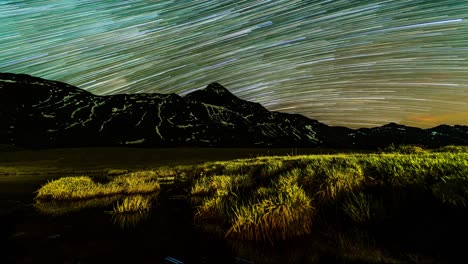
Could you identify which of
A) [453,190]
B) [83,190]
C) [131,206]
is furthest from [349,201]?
[83,190]

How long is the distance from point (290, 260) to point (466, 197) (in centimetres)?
540

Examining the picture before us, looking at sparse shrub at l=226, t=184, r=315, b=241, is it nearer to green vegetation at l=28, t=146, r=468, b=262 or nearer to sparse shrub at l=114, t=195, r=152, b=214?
green vegetation at l=28, t=146, r=468, b=262

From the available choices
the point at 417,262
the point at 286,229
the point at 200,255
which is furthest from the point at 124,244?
the point at 417,262

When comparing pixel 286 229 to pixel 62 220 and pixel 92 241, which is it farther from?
pixel 62 220

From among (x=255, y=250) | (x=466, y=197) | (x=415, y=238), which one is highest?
(x=466, y=197)

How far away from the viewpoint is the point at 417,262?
7289mm

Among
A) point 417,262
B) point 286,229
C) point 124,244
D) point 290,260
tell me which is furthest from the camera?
point 124,244

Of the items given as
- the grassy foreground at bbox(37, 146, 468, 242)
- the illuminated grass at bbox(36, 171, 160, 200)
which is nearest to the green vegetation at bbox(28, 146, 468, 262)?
the grassy foreground at bbox(37, 146, 468, 242)

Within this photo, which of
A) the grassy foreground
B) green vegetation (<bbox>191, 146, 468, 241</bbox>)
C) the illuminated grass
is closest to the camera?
the grassy foreground

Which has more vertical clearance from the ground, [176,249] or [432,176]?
[432,176]

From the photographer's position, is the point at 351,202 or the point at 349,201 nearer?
the point at 351,202

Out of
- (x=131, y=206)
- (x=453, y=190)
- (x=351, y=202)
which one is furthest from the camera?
(x=131, y=206)

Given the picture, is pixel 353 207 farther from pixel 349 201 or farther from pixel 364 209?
pixel 349 201

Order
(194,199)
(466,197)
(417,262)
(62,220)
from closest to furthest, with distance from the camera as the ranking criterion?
(417,262) < (466,197) < (62,220) < (194,199)
